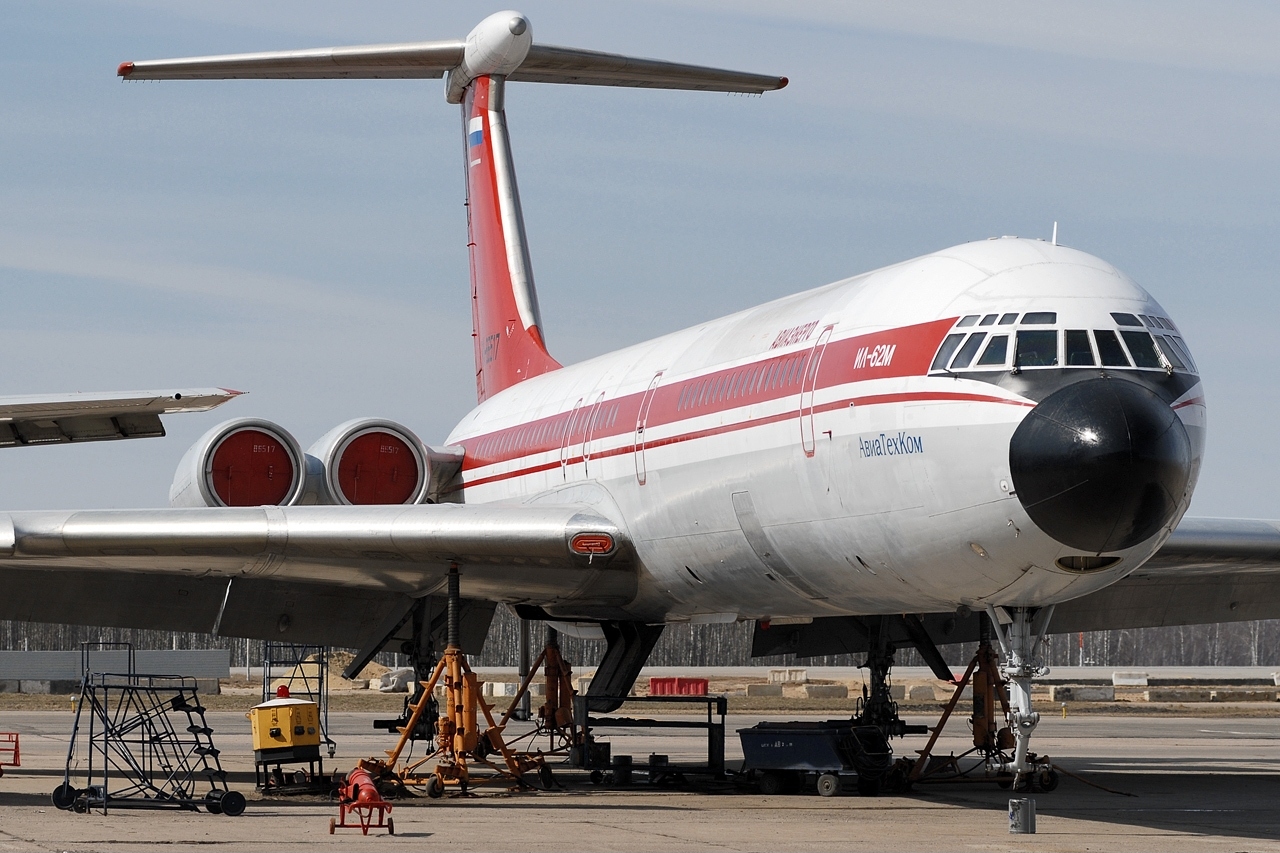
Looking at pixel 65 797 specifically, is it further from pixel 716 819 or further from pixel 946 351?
pixel 946 351

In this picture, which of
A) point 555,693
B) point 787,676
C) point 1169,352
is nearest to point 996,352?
point 1169,352

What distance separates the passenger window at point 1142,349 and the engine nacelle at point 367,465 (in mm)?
10908

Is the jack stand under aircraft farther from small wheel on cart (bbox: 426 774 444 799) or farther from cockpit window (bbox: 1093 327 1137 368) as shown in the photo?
small wheel on cart (bbox: 426 774 444 799)

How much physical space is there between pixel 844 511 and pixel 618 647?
22.3ft

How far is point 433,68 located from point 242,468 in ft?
37.2

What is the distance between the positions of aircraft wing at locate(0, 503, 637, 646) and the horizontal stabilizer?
35.3 feet

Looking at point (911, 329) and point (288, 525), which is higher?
point (911, 329)

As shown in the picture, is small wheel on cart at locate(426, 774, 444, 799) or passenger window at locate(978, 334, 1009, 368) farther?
small wheel on cart at locate(426, 774, 444, 799)

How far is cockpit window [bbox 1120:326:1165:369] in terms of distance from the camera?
40.3 ft

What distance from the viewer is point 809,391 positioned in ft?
45.3

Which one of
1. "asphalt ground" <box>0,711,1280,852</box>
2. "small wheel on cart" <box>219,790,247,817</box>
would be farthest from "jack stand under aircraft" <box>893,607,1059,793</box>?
"small wheel on cart" <box>219,790,247,817</box>

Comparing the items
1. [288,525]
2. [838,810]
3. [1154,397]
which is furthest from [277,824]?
[1154,397]

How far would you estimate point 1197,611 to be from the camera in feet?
69.3

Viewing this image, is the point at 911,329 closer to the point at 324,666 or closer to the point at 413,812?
the point at 413,812
